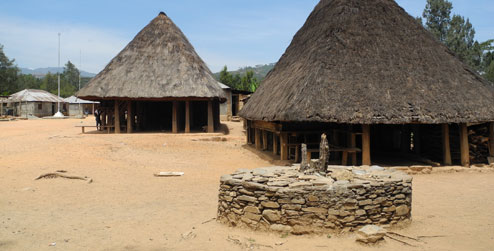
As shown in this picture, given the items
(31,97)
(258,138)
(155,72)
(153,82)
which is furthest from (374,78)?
(31,97)

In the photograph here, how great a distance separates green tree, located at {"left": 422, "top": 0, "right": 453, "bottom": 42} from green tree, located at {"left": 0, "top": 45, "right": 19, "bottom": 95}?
52.3 m

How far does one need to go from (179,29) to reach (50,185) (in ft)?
52.0

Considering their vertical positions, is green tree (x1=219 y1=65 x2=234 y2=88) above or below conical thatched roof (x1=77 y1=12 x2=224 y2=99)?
above

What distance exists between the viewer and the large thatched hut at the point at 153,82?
1881 cm

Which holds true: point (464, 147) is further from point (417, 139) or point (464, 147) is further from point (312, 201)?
point (312, 201)

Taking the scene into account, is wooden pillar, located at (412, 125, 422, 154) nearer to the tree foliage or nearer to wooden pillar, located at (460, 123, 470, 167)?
wooden pillar, located at (460, 123, 470, 167)

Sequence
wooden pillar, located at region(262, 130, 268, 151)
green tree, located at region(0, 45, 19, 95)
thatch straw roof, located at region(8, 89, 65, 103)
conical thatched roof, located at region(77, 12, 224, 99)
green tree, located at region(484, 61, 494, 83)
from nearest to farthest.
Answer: wooden pillar, located at region(262, 130, 268, 151)
conical thatched roof, located at region(77, 12, 224, 99)
green tree, located at region(484, 61, 494, 83)
thatch straw roof, located at region(8, 89, 65, 103)
green tree, located at region(0, 45, 19, 95)

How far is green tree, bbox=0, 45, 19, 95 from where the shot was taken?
50.1 meters

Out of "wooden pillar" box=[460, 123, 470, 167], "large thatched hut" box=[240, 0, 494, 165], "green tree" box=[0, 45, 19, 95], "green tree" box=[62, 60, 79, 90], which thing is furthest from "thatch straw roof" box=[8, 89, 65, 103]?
"green tree" box=[62, 60, 79, 90]

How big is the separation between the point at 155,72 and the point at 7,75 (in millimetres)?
42277

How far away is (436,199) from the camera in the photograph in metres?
8.12

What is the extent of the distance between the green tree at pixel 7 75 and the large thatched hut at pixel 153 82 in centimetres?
3805

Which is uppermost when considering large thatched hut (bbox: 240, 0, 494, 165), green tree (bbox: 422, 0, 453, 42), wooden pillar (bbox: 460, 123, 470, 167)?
green tree (bbox: 422, 0, 453, 42)

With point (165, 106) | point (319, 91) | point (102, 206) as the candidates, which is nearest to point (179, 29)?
point (165, 106)
